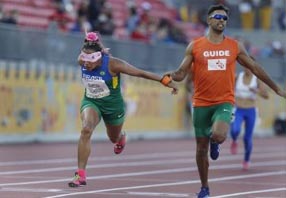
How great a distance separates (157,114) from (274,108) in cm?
833

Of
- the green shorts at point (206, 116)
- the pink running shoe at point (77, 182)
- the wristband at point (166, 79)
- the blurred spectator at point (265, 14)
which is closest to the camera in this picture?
the green shorts at point (206, 116)

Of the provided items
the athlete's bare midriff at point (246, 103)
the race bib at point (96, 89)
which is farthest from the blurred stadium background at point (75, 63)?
the race bib at point (96, 89)

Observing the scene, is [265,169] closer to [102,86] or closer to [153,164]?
[153,164]

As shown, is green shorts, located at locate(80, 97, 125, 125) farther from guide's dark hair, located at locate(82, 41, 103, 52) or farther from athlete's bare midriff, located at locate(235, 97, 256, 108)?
athlete's bare midriff, located at locate(235, 97, 256, 108)

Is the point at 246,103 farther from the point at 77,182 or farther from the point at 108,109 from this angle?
the point at 77,182

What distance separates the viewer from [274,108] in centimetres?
4172

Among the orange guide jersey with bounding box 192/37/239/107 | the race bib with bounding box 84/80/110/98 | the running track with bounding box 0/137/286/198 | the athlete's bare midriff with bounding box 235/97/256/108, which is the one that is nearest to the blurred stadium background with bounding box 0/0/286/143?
the running track with bounding box 0/137/286/198

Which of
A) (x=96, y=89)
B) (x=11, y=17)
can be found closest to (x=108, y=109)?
(x=96, y=89)

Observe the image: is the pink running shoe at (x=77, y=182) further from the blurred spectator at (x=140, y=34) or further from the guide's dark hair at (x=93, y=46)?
the blurred spectator at (x=140, y=34)

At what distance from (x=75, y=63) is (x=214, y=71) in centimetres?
1738

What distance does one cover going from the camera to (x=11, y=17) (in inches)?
1136

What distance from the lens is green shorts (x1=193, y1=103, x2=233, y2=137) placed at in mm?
13193

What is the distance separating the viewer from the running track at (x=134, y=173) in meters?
14.4

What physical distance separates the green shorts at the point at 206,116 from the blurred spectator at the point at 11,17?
15754 mm
